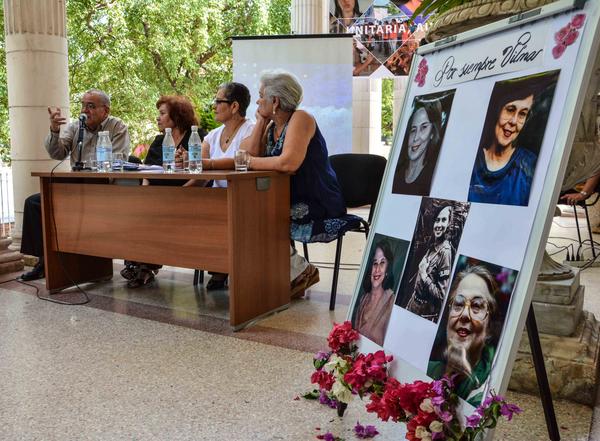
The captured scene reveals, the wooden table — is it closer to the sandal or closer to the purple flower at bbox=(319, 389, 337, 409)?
the sandal

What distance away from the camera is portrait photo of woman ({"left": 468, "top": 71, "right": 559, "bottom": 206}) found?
128 cm

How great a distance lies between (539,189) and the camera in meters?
1.24

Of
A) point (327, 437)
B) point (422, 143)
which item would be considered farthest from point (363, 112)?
point (327, 437)

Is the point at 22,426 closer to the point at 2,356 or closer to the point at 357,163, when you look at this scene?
the point at 2,356

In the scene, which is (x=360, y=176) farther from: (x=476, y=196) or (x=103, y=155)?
(x=476, y=196)

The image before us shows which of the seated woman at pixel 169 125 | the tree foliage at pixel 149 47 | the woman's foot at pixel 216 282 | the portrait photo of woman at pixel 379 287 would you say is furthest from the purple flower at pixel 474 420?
the tree foliage at pixel 149 47

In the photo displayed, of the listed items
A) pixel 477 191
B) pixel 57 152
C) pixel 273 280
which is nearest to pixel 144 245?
pixel 273 280

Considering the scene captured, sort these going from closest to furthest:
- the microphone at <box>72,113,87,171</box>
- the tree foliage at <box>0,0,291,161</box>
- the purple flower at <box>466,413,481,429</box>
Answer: the purple flower at <box>466,413,481,429</box> < the microphone at <box>72,113,87,171</box> < the tree foliage at <box>0,0,291,161</box>

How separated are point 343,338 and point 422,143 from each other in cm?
59

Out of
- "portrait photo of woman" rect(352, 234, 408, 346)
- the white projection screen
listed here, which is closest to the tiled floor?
"portrait photo of woman" rect(352, 234, 408, 346)

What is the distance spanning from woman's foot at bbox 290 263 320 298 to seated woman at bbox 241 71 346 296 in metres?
Result: 0.37

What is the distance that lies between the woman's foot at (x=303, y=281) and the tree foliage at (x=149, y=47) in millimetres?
10414

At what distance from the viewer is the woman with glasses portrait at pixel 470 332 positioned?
4.09 feet

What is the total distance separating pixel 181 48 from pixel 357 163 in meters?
10.6
